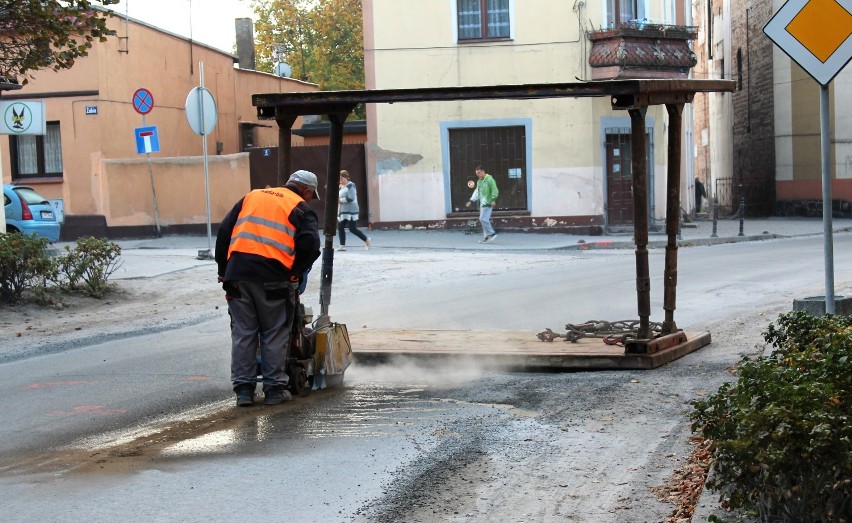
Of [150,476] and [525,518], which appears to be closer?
[525,518]

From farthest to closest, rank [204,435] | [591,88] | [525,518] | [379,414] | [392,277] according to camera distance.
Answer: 1. [392,277]
2. [591,88]
3. [379,414]
4. [204,435]
5. [525,518]

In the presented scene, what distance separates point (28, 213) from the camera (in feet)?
72.7

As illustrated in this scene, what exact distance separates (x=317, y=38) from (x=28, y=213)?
2837 centimetres

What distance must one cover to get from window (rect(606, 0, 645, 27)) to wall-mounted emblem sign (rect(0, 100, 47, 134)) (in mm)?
14717

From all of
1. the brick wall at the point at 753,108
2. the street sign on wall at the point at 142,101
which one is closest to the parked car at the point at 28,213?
the street sign on wall at the point at 142,101

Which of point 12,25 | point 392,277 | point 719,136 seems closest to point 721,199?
point 719,136

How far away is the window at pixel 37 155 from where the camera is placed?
2883 cm

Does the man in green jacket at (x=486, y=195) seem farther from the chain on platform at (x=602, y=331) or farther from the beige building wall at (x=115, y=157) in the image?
the chain on platform at (x=602, y=331)

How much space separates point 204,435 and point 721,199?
36562 mm

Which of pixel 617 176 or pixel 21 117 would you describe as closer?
pixel 21 117

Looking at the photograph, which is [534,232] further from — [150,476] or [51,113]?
[150,476]

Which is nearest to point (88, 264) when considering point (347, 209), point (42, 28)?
point (42, 28)

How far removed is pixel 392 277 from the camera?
17.1 metres

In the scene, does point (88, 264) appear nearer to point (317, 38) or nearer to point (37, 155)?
point (37, 155)
